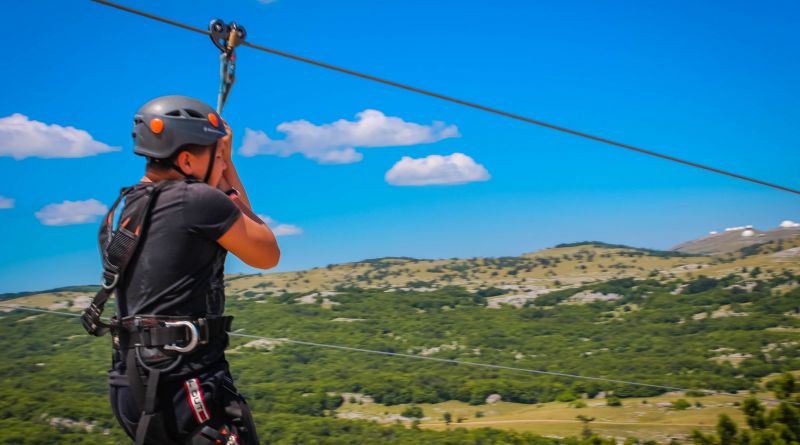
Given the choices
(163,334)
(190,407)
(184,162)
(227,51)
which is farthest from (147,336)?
(227,51)

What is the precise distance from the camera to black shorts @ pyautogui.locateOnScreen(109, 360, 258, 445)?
275 cm

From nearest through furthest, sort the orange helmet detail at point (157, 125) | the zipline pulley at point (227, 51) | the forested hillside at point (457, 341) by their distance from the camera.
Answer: the orange helmet detail at point (157, 125), the zipline pulley at point (227, 51), the forested hillside at point (457, 341)

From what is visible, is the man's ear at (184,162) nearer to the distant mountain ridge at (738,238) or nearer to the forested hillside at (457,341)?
the forested hillside at (457,341)

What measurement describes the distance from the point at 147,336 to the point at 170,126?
706 mm

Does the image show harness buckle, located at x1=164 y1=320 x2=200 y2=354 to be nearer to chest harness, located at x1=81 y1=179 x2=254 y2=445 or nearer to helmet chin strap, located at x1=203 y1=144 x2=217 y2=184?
chest harness, located at x1=81 y1=179 x2=254 y2=445

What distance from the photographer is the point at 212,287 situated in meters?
2.88

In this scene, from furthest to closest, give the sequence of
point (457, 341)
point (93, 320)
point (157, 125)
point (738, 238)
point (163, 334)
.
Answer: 1. point (738, 238)
2. point (457, 341)
3. point (93, 320)
4. point (157, 125)
5. point (163, 334)

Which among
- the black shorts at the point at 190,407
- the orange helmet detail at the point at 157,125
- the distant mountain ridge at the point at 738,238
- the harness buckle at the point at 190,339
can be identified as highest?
the distant mountain ridge at the point at 738,238

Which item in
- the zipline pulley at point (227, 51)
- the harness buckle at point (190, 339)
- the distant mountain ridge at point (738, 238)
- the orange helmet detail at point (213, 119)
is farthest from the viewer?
the distant mountain ridge at point (738, 238)

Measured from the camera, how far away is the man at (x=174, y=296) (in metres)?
2.72

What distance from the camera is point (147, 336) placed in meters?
2.71

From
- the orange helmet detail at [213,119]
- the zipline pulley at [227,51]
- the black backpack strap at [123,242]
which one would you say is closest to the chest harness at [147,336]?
the black backpack strap at [123,242]

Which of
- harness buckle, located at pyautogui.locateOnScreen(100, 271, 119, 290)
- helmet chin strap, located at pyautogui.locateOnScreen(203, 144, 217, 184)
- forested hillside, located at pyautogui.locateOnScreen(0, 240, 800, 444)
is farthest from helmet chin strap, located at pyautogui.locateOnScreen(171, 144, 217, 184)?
forested hillside, located at pyautogui.locateOnScreen(0, 240, 800, 444)

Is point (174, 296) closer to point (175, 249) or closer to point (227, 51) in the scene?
point (175, 249)
